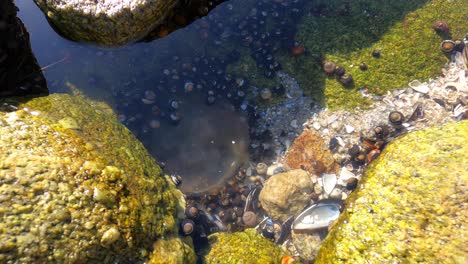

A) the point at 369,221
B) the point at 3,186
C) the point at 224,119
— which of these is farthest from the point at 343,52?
the point at 3,186

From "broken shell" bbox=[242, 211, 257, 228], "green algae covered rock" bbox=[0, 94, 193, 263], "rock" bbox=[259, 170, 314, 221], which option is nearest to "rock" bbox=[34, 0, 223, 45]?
"green algae covered rock" bbox=[0, 94, 193, 263]

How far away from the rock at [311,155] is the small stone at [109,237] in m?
4.93

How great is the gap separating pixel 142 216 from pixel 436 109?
7467 mm

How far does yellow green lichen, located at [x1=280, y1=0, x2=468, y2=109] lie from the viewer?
7.54 metres

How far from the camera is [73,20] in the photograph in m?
5.26

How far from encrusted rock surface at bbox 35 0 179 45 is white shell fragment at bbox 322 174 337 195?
534 centimetres

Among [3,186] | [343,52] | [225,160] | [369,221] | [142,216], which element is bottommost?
[225,160]

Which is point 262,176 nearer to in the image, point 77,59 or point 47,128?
point 47,128

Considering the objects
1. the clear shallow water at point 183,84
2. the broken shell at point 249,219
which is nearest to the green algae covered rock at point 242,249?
the broken shell at point 249,219

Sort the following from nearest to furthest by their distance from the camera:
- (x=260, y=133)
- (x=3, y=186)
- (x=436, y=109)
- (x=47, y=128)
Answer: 1. (x=3, y=186)
2. (x=47, y=128)
3. (x=436, y=109)
4. (x=260, y=133)

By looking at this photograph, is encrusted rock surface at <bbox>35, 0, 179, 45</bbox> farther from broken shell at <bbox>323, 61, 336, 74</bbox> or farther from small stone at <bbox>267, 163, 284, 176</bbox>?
small stone at <bbox>267, 163, 284, 176</bbox>

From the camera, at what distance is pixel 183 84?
27.7 ft

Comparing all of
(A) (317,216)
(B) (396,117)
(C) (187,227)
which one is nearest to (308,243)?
(A) (317,216)

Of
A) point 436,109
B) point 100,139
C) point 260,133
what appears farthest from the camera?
point 260,133
